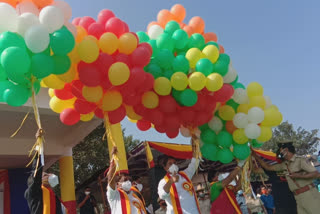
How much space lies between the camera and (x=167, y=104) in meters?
4.16

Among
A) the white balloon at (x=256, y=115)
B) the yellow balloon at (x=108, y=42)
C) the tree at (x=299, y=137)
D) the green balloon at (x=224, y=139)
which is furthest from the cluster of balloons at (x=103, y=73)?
the tree at (x=299, y=137)

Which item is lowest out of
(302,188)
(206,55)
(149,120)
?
(302,188)

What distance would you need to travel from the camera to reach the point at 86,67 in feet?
11.4

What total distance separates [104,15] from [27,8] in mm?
877

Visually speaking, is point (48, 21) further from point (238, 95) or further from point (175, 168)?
point (238, 95)

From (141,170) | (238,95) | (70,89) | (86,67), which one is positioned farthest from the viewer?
(141,170)

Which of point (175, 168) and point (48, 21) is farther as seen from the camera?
point (175, 168)

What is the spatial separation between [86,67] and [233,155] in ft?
7.91

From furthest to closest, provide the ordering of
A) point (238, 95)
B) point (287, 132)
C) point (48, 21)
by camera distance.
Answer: point (287, 132) < point (238, 95) < point (48, 21)

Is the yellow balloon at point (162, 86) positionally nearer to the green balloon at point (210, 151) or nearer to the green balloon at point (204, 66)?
the green balloon at point (204, 66)

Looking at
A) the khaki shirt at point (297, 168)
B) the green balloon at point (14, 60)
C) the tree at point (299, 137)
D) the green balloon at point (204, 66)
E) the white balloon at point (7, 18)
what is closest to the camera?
the green balloon at point (14, 60)

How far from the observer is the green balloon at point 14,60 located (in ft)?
9.66

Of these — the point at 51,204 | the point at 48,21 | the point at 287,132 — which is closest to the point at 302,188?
the point at 51,204

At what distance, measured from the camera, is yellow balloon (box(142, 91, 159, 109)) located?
405cm
